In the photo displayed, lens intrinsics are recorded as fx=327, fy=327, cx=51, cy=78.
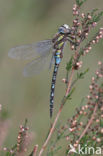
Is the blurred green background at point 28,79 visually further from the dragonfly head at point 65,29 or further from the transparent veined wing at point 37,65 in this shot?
the dragonfly head at point 65,29

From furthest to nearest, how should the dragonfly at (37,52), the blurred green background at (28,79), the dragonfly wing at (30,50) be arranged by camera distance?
the blurred green background at (28,79) < the dragonfly wing at (30,50) < the dragonfly at (37,52)

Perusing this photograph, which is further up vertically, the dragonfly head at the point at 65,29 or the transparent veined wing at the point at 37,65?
the dragonfly head at the point at 65,29

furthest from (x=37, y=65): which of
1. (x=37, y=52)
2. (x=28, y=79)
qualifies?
(x=28, y=79)

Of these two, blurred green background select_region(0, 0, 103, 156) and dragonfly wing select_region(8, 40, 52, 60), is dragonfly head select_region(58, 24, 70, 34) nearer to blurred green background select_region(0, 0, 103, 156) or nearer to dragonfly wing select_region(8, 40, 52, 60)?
dragonfly wing select_region(8, 40, 52, 60)

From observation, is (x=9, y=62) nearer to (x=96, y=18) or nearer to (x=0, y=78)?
(x=0, y=78)

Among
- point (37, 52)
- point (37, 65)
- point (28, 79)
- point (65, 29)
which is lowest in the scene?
point (28, 79)

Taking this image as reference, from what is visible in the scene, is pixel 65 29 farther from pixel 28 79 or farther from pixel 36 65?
pixel 28 79

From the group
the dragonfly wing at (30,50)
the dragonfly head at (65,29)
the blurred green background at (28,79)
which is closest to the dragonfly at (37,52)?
the dragonfly wing at (30,50)
